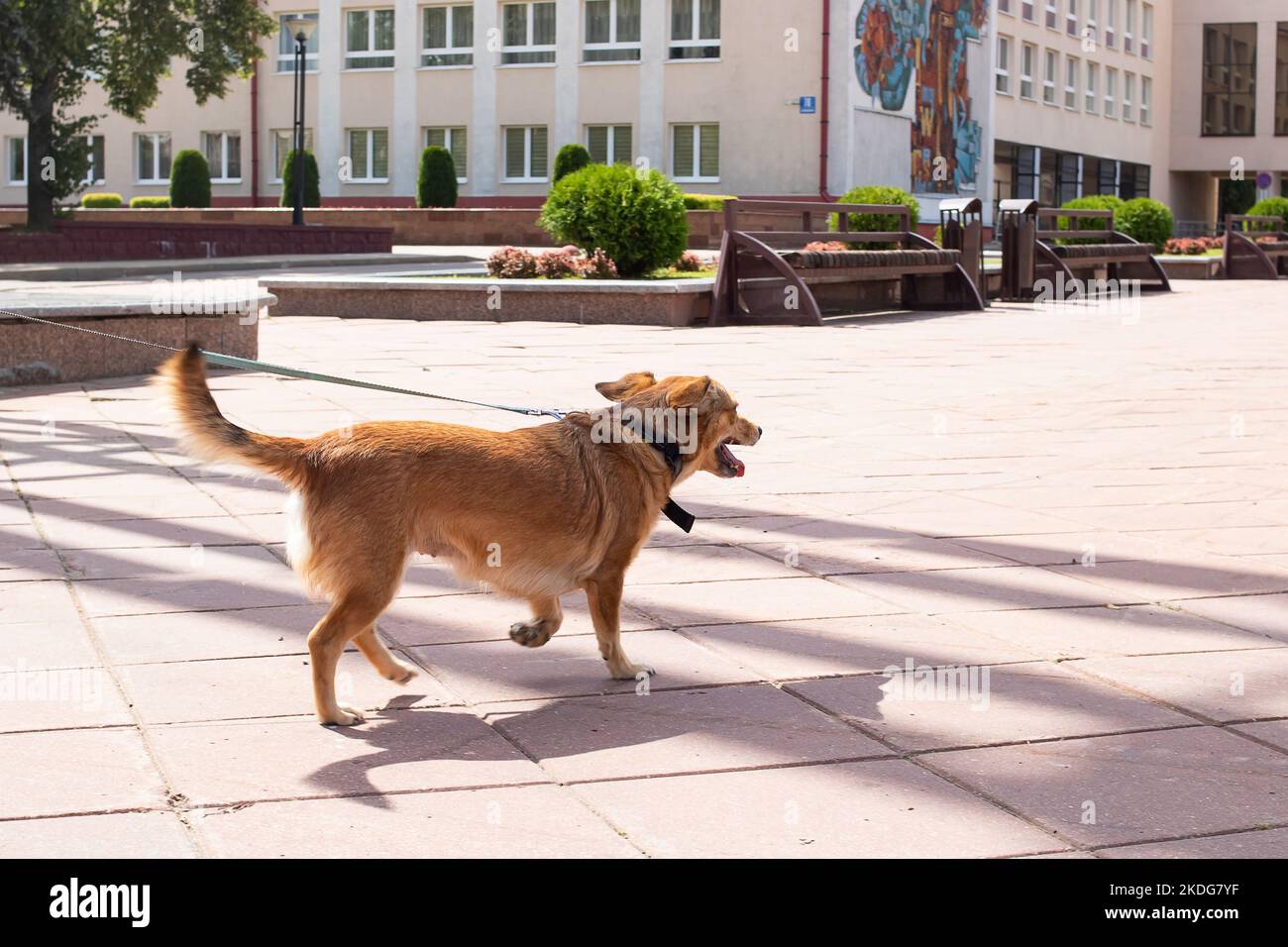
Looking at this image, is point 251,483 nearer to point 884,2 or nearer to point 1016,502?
point 1016,502

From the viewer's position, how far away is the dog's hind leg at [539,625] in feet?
16.9

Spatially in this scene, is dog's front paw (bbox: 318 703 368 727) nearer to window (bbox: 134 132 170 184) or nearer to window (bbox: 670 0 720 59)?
window (bbox: 670 0 720 59)

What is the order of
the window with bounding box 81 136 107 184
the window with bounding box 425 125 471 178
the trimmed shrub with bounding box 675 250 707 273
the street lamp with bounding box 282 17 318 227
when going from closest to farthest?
the trimmed shrub with bounding box 675 250 707 273, the street lamp with bounding box 282 17 318 227, the window with bounding box 425 125 471 178, the window with bounding box 81 136 107 184

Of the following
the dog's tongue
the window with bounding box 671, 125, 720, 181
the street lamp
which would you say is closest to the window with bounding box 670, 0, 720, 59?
the window with bounding box 671, 125, 720, 181

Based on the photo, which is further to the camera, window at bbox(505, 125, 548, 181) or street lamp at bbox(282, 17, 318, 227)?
window at bbox(505, 125, 548, 181)

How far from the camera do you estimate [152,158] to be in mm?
54281

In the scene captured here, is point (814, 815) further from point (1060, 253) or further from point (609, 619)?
point (1060, 253)

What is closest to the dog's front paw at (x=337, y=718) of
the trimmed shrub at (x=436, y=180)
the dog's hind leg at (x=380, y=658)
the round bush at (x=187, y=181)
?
the dog's hind leg at (x=380, y=658)

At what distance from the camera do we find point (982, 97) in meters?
54.2

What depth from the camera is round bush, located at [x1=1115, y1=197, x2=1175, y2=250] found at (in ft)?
121

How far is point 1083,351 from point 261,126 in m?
39.4

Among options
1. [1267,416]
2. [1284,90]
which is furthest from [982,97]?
[1267,416]

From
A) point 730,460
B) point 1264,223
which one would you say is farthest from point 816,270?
point 1264,223

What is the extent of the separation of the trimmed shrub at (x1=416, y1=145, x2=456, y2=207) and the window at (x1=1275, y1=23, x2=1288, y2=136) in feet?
148
